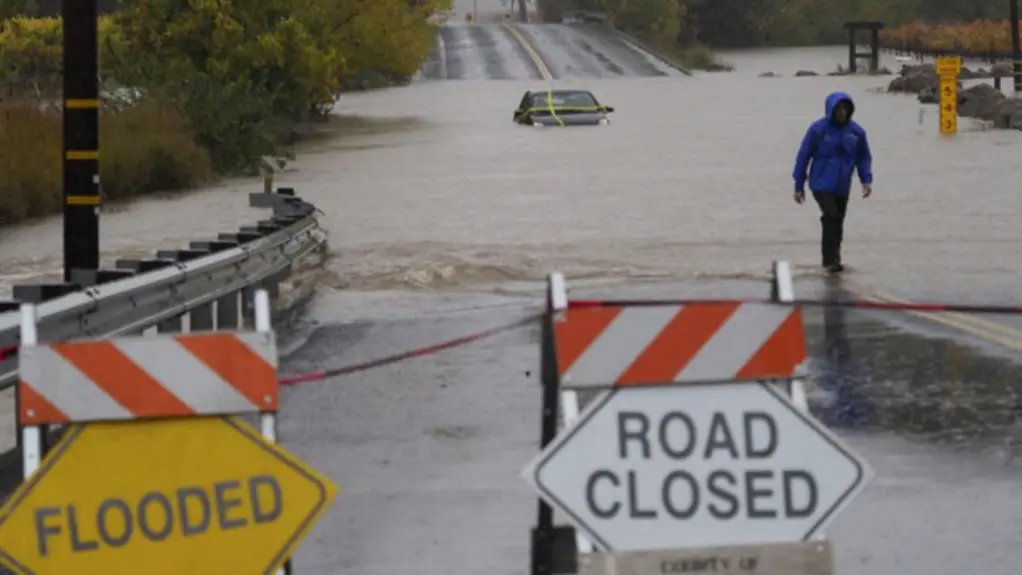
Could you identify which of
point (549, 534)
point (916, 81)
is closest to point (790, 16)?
point (916, 81)

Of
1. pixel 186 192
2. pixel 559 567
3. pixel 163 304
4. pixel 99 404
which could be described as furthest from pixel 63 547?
pixel 186 192

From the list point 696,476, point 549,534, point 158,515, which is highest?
point 696,476

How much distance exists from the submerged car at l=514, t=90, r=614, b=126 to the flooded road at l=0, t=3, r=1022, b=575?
13.2ft

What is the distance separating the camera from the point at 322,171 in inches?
1501

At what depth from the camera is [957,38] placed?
112 meters

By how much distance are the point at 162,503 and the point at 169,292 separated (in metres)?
6.57

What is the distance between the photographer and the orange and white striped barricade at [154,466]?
6324 millimetres

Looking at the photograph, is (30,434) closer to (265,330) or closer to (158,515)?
(158,515)

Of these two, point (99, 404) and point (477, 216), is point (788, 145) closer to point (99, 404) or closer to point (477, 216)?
point (477, 216)

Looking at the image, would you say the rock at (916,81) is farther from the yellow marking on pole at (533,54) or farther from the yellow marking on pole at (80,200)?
the yellow marking on pole at (80,200)

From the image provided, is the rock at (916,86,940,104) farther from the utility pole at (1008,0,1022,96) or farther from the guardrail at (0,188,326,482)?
the guardrail at (0,188,326,482)

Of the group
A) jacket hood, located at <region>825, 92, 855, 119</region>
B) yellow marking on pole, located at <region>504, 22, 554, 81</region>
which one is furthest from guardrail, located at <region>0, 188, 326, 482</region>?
yellow marking on pole, located at <region>504, 22, 554, 81</region>

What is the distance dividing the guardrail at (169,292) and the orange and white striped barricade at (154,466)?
3397 millimetres

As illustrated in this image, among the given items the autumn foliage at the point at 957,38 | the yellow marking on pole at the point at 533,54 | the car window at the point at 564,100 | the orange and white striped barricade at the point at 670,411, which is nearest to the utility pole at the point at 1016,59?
the car window at the point at 564,100
